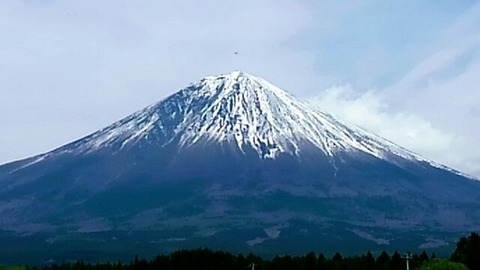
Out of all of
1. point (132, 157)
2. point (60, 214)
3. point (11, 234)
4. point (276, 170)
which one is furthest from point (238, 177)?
point (11, 234)

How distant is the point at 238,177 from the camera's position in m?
144

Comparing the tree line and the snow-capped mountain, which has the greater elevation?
the snow-capped mountain

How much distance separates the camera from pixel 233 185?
140125mm

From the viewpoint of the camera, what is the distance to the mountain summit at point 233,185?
11725 centimetres

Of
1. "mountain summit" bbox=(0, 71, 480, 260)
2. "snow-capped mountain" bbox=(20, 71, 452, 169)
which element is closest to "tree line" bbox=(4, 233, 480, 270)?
"mountain summit" bbox=(0, 71, 480, 260)

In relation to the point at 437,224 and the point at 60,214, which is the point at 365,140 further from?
the point at 60,214

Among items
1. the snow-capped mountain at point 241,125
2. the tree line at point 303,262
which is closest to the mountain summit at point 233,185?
the snow-capped mountain at point 241,125

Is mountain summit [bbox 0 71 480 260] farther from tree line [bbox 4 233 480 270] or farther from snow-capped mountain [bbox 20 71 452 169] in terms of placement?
tree line [bbox 4 233 480 270]

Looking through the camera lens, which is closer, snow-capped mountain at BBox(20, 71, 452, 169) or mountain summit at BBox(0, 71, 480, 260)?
mountain summit at BBox(0, 71, 480, 260)

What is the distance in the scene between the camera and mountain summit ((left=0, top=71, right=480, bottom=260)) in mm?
117250

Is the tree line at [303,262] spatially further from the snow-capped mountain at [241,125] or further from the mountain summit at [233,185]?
the snow-capped mountain at [241,125]

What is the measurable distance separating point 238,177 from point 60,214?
29.3 meters

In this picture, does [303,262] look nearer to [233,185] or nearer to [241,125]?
[233,185]

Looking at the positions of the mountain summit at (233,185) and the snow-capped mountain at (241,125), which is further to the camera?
the snow-capped mountain at (241,125)
